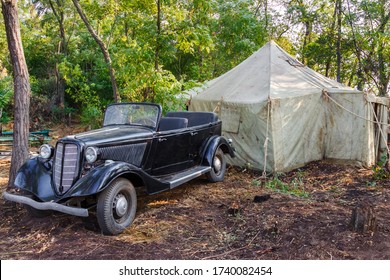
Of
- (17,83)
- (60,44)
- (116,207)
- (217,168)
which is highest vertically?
(60,44)

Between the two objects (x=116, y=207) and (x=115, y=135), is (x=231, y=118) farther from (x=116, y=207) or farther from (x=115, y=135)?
(x=116, y=207)

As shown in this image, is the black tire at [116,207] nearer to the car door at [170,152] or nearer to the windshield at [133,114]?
the car door at [170,152]

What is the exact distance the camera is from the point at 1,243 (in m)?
4.30

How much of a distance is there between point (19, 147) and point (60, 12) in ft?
45.6

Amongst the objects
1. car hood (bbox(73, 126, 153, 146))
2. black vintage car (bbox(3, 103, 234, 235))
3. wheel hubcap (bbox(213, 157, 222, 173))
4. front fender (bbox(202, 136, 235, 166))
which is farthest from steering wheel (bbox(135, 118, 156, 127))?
wheel hubcap (bbox(213, 157, 222, 173))

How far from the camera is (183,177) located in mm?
5887

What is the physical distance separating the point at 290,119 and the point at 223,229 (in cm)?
427

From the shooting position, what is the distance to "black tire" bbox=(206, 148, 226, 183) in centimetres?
723

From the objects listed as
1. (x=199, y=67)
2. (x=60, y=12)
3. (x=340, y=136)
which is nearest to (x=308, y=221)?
(x=340, y=136)

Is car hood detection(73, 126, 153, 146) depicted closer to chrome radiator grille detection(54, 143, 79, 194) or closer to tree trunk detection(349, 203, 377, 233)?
chrome radiator grille detection(54, 143, 79, 194)

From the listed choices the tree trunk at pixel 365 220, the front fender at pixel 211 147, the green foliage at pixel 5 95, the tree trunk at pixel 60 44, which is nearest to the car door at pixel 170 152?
the front fender at pixel 211 147

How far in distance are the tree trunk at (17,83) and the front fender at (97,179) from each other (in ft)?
6.76

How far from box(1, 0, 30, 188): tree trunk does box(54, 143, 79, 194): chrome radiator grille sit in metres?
1.47

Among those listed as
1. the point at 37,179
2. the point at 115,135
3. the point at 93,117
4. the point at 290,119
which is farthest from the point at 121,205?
the point at 93,117
